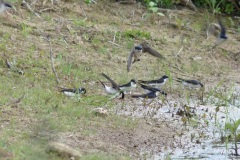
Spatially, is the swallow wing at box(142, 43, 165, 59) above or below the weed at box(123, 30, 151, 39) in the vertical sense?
above

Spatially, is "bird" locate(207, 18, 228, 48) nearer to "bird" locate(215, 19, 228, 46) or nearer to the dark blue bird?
"bird" locate(215, 19, 228, 46)

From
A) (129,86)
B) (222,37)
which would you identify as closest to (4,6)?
(129,86)

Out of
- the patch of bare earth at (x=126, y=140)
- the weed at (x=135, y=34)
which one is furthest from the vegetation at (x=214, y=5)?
the patch of bare earth at (x=126, y=140)

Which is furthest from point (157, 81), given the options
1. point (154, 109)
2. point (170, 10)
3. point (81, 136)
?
point (170, 10)

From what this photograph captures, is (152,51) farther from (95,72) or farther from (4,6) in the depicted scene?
(4,6)

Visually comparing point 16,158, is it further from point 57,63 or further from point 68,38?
point 68,38

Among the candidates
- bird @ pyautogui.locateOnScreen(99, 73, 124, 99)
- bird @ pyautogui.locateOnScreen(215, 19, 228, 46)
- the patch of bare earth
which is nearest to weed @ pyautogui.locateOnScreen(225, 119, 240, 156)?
the patch of bare earth

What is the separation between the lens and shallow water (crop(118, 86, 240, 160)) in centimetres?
875

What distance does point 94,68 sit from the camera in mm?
11492

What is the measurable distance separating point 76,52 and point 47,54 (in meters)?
0.58

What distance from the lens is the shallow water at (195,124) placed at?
875 centimetres

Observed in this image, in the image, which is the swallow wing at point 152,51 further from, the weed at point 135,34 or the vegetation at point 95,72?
the weed at point 135,34

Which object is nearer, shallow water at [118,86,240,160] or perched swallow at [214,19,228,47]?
shallow water at [118,86,240,160]

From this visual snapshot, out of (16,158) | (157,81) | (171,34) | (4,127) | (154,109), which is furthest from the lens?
(171,34)
